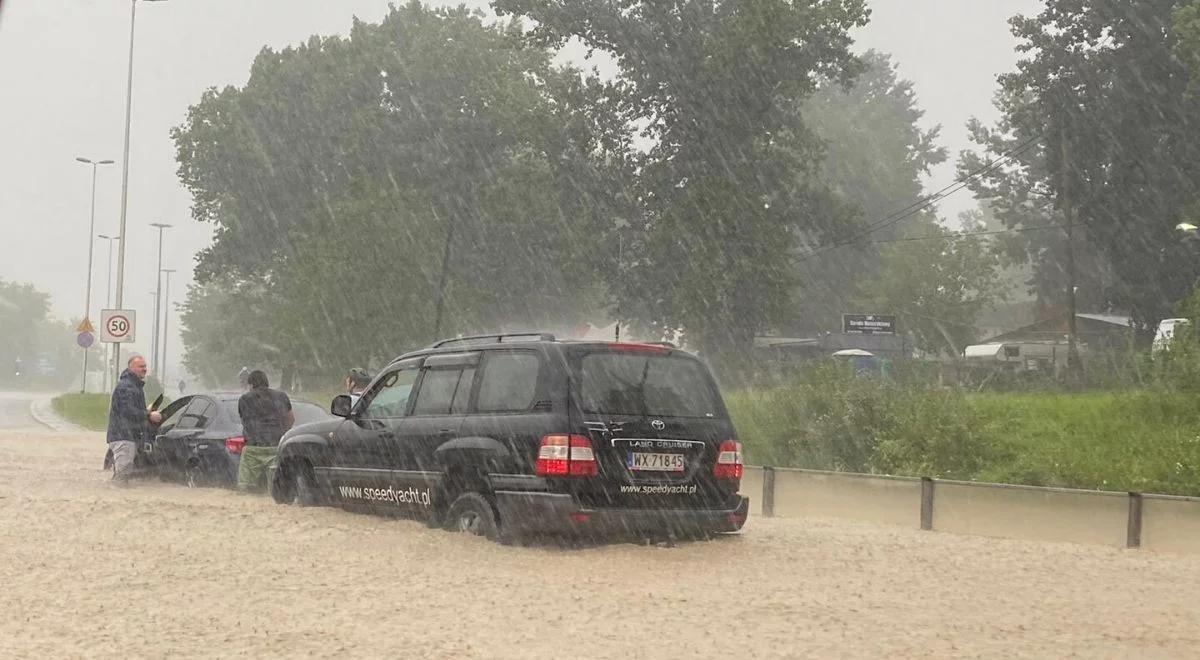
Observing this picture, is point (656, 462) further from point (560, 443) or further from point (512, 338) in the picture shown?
point (512, 338)

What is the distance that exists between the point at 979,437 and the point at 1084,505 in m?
3.78

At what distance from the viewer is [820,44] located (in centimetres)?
4853

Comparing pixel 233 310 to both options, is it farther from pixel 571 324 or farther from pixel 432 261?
pixel 432 261

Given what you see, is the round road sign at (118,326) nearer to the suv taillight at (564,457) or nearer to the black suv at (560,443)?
the black suv at (560,443)

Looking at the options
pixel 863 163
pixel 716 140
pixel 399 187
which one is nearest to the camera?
pixel 716 140

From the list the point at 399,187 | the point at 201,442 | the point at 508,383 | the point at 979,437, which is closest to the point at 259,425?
the point at 201,442

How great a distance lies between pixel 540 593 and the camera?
28.3 ft

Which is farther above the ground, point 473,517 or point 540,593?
point 473,517

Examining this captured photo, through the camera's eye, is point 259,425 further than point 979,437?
No

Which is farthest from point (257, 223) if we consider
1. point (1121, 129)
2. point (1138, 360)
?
point (1138, 360)

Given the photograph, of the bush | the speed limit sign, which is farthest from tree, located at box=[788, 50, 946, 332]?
the bush

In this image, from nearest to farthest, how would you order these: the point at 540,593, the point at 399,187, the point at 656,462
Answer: the point at 540,593 → the point at 656,462 → the point at 399,187

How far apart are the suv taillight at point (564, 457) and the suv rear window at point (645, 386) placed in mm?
279

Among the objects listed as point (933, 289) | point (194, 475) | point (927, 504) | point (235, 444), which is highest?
point (933, 289)
